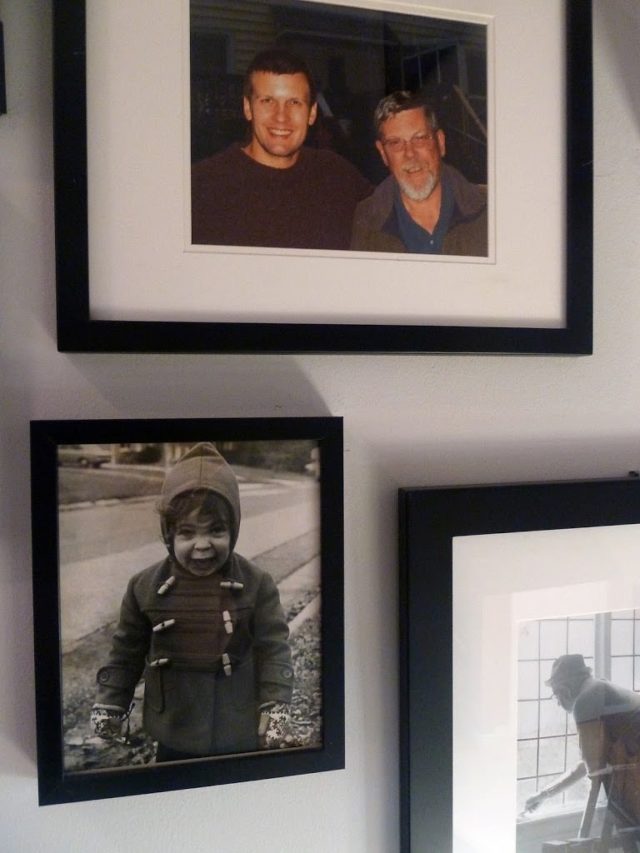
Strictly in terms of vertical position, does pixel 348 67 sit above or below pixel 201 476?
above

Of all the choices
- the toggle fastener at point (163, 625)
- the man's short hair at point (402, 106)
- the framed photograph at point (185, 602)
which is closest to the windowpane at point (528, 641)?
the framed photograph at point (185, 602)

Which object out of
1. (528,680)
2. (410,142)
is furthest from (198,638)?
(410,142)

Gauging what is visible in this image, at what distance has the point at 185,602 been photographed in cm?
44

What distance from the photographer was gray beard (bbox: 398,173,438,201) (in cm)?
47

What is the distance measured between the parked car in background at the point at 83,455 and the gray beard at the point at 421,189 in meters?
0.26

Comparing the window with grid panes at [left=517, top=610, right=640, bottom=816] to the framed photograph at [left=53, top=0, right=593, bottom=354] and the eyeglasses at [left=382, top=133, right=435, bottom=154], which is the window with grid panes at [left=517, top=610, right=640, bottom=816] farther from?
the eyeglasses at [left=382, top=133, right=435, bottom=154]

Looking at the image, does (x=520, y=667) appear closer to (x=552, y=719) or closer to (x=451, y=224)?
(x=552, y=719)

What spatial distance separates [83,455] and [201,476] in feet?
0.23

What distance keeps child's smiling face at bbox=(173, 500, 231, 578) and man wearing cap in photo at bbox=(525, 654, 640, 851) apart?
0.26m

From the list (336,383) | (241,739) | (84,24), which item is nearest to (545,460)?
(336,383)

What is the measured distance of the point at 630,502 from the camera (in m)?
0.52

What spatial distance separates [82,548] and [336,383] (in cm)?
19

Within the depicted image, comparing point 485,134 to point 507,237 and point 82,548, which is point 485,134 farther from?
point 82,548

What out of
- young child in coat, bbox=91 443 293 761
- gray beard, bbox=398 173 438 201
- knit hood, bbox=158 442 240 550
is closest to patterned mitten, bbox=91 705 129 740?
young child in coat, bbox=91 443 293 761
